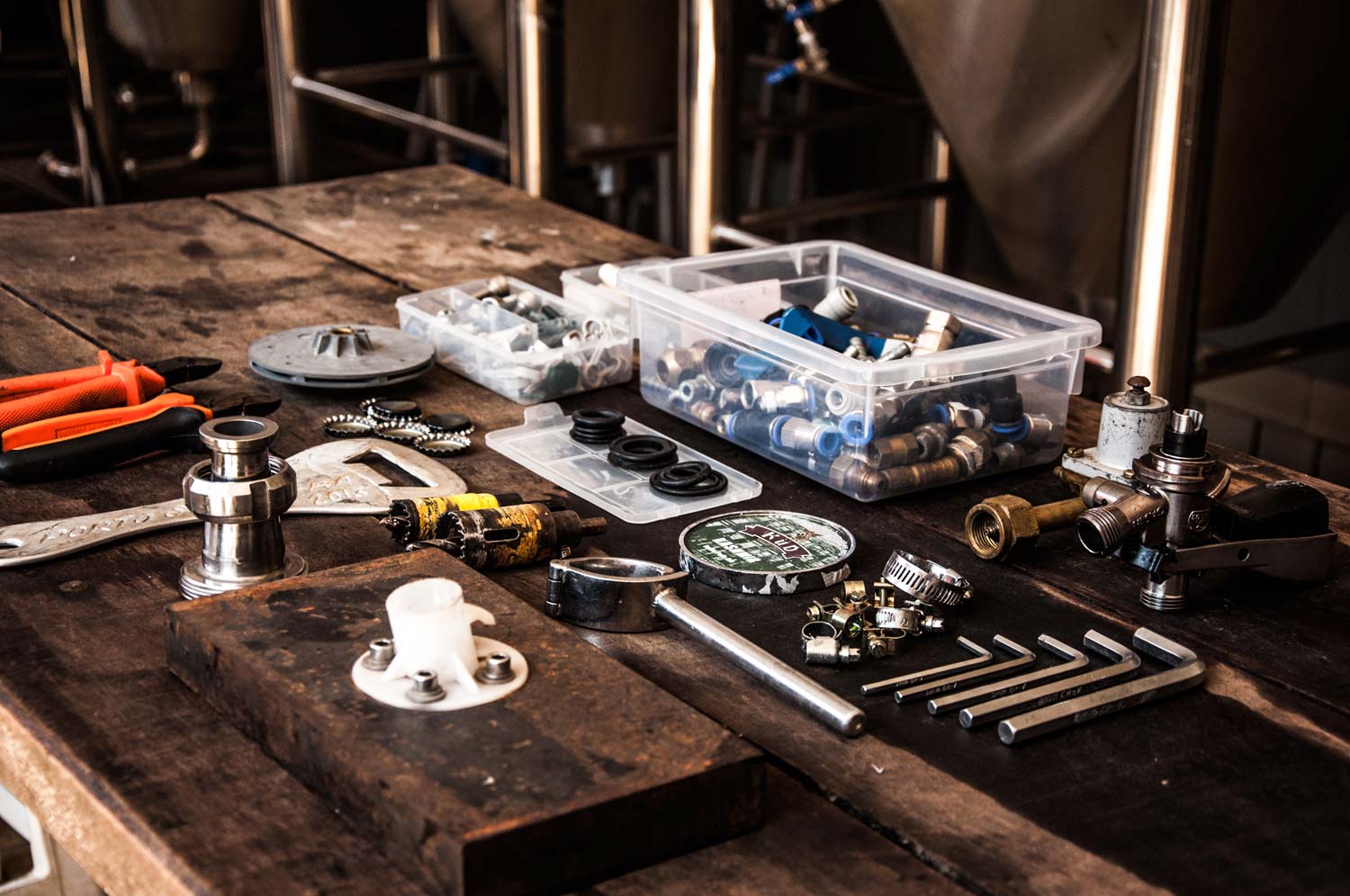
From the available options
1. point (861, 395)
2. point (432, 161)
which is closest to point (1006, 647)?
point (861, 395)

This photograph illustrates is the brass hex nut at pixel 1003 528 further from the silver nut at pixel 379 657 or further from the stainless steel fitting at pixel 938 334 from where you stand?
the silver nut at pixel 379 657

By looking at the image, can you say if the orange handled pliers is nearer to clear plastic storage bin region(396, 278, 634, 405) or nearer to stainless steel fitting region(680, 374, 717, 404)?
clear plastic storage bin region(396, 278, 634, 405)

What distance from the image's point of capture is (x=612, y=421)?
1207 mm

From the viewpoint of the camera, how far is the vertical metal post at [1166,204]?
157 centimetres

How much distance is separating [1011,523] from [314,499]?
1.63 feet

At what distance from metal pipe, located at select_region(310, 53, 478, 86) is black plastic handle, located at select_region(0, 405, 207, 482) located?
1.97 m

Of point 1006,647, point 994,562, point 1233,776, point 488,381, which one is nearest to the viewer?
point 1233,776

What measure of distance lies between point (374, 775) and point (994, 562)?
505 millimetres

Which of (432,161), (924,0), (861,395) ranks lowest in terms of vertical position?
(432,161)

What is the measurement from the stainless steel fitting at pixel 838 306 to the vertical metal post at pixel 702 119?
3.14 feet

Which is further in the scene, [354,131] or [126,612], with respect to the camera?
[354,131]

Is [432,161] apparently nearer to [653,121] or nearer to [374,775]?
[653,121]

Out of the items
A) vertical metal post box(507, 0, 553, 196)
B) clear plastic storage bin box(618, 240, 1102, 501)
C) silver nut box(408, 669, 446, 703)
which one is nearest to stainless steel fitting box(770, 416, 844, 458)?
clear plastic storage bin box(618, 240, 1102, 501)

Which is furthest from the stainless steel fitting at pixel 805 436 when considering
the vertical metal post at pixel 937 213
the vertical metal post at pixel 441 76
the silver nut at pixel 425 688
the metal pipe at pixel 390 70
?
the vertical metal post at pixel 441 76
